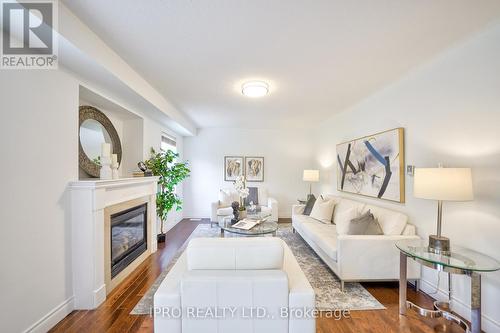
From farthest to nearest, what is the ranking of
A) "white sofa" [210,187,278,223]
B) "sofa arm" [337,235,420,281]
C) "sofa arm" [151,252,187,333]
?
"white sofa" [210,187,278,223], "sofa arm" [337,235,420,281], "sofa arm" [151,252,187,333]

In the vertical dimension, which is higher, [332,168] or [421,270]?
[332,168]

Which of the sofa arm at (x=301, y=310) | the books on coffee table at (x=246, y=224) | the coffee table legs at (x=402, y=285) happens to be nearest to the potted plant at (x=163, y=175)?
the books on coffee table at (x=246, y=224)

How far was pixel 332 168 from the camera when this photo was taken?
4.72 m

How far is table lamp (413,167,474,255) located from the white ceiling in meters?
1.18

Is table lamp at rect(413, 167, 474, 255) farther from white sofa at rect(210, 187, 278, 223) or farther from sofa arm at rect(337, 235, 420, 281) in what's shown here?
white sofa at rect(210, 187, 278, 223)

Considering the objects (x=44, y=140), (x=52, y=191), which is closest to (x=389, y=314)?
(x=52, y=191)

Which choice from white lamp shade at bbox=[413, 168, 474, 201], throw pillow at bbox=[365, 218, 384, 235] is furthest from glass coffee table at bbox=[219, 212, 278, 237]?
white lamp shade at bbox=[413, 168, 474, 201]

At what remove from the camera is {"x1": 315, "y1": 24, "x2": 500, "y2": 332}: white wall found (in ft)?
5.78

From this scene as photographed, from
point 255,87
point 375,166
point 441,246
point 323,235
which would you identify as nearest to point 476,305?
point 441,246

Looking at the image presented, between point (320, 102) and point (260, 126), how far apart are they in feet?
7.12

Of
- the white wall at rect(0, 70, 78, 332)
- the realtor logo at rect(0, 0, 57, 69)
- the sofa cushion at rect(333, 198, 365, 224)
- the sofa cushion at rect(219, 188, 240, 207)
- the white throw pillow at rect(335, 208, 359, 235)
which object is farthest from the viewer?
the sofa cushion at rect(219, 188, 240, 207)

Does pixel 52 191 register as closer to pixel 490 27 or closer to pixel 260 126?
pixel 490 27

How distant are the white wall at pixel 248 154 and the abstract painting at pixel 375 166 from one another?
6.04ft

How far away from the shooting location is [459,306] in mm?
1995
